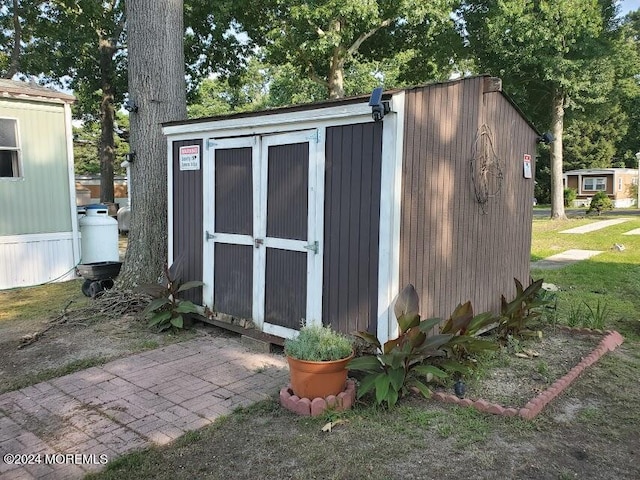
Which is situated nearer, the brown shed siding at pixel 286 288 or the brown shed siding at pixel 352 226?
the brown shed siding at pixel 352 226

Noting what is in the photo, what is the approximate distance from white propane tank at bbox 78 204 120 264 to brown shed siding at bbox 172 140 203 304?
343cm

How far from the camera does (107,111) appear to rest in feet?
55.0

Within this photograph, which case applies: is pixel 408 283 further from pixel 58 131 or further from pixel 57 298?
pixel 58 131

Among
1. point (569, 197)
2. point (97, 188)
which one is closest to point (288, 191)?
point (97, 188)

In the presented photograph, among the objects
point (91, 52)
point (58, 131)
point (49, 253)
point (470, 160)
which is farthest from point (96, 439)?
point (91, 52)

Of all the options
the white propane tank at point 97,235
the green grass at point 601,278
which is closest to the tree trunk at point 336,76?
the green grass at point 601,278

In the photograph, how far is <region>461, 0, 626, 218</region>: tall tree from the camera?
1467 centimetres

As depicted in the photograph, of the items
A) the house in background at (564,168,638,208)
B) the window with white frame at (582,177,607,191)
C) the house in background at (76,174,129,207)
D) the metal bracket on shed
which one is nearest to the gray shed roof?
the metal bracket on shed

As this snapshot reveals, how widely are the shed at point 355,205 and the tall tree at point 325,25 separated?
31.8 ft

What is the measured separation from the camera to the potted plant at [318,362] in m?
3.10

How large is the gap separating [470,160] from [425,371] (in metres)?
1.90

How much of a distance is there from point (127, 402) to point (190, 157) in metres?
2.61

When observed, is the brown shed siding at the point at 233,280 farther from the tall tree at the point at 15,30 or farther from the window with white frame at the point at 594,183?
the window with white frame at the point at 594,183

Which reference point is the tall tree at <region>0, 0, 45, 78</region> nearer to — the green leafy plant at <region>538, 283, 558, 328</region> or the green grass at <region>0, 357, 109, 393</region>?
the green grass at <region>0, 357, 109, 393</region>
